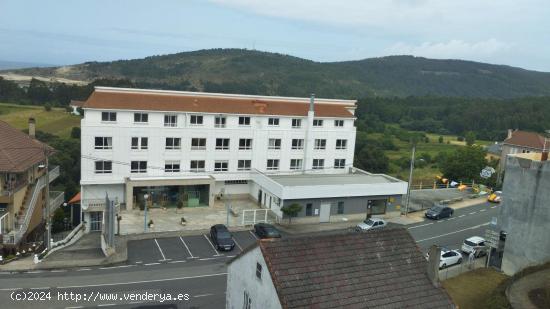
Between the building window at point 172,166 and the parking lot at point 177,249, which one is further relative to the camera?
the building window at point 172,166

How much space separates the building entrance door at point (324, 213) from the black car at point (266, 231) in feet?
21.0

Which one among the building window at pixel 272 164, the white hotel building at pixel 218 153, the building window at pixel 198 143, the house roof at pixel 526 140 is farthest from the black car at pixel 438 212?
the house roof at pixel 526 140

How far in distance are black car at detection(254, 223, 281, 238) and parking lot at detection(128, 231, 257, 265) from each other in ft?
2.81

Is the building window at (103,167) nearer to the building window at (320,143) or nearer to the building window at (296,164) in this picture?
the building window at (296,164)

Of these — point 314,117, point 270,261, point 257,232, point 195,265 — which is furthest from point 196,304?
point 314,117

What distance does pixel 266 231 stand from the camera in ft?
125

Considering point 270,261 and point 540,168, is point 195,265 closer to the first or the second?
point 270,261

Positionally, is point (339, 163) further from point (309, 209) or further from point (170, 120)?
point (170, 120)

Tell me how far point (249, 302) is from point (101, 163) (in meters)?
27.7

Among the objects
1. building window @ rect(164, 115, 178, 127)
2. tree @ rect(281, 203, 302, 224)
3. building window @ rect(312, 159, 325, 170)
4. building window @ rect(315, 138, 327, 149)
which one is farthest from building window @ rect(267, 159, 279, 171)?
building window @ rect(164, 115, 178, 127)

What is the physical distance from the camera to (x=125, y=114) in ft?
141

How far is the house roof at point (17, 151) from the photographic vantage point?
34656 millimetres

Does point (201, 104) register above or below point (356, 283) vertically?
above

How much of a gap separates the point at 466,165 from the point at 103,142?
152ft
